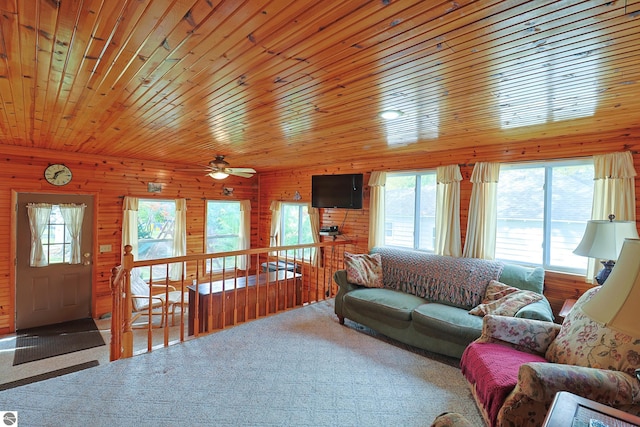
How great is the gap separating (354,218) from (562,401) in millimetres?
4274

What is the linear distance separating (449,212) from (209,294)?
333cm

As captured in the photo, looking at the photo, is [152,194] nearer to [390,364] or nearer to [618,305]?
[390,364]

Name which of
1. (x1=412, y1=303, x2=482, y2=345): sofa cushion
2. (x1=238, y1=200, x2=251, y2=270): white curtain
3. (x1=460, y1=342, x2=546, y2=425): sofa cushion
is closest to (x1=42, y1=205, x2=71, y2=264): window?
(x1=238, y1=200, x2=251, y2=270): white curtain

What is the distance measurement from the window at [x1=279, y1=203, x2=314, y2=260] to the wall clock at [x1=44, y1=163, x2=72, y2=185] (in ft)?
12.2

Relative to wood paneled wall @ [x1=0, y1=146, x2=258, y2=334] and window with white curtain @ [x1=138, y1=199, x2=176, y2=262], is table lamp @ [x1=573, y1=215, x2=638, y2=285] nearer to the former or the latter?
wood paneled wall @ [x1=0, y1=146, x2=258, y2=334]

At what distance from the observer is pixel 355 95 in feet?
7.68

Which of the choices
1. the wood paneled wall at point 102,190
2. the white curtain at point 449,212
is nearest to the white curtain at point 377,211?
the white curtain at point 449,212

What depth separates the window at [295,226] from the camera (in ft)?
21.2

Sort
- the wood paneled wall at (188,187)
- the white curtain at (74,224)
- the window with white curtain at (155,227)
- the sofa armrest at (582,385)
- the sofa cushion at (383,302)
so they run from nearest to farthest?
the sofa armrest at (582,385) → the sofa cushion at (383,302) → the wood paneled wall at (188,187) → the white curtain at (74,224) → the window with white curtain at (155,227)

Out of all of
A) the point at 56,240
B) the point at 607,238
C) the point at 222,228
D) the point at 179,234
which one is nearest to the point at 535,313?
the point at 607,238

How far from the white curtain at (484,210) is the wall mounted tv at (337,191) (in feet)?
5.89

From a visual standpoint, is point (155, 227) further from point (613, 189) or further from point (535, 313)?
point (613, 189)

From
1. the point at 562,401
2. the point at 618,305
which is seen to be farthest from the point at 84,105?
the point at 562,401

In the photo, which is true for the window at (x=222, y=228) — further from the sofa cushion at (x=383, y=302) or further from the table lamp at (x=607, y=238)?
the table lamp at (x=607, y=238)
